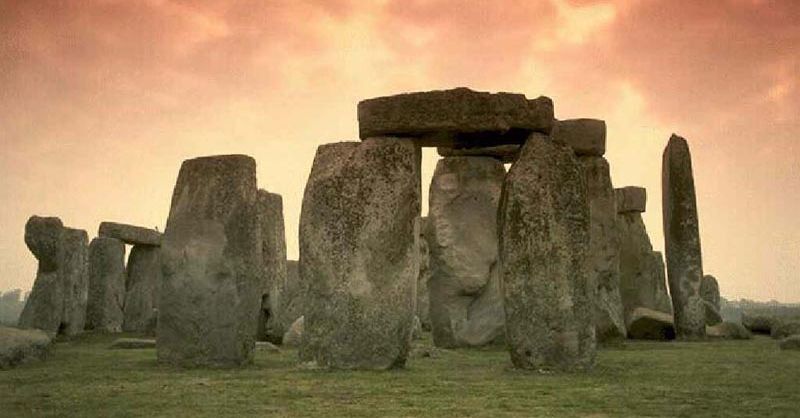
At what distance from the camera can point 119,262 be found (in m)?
21.8

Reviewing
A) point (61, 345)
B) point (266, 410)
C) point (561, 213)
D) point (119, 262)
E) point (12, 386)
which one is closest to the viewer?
point (266, 410)

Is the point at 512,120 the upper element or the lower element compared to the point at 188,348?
upper

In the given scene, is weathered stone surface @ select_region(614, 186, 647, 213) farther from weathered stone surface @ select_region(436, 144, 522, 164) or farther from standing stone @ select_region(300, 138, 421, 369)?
standing stone @ select_region(300, 138, 421, 369)

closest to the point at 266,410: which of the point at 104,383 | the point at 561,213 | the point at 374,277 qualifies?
the point at 104,383

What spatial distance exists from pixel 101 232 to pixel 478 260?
10530 millimetres

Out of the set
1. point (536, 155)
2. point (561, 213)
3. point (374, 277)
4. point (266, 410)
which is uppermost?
point (536, 155)

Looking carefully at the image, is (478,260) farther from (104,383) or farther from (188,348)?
(104,383)

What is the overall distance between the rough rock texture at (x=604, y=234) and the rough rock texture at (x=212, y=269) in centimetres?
676

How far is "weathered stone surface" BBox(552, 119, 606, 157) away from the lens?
585 inches

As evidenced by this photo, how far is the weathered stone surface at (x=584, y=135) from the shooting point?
1486cm

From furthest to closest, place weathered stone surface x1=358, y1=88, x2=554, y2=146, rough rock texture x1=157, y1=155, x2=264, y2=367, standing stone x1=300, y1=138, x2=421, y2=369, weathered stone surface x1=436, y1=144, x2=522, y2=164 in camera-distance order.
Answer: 1. weathered stone surface x1=436, y1=144, x2=522, y2=164
2. rough rock texture x1=157, y1=155, x2=264, y2=367
3. standing stone x1=300, y1=138, x2=421, y2=369
4. weathered stone surface x1=358, y1=88, x2=554, y2=146

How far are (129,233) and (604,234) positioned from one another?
1159 centimetres

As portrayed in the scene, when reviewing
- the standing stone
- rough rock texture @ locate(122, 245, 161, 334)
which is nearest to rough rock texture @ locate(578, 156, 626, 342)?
the standing stone

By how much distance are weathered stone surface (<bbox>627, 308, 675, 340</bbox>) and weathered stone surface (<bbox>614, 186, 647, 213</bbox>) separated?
425cm
